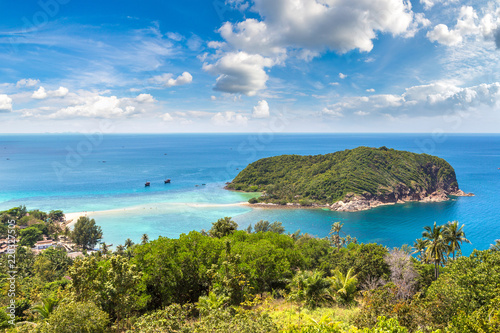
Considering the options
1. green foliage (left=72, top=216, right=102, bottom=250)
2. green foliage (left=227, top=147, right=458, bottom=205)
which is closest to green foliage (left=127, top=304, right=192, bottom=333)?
green foliage (left=72, top=216, right=102, bottom=250)

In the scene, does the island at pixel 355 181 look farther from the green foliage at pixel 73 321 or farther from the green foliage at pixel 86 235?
the green foliage at pixel 73 321

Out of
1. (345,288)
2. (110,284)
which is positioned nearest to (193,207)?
(345,288)

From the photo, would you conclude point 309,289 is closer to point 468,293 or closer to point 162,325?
point 468,293

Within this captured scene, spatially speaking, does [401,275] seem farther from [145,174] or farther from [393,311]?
[145,174]

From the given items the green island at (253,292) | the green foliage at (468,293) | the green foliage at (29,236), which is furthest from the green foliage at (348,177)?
the green foliage at (468,293)

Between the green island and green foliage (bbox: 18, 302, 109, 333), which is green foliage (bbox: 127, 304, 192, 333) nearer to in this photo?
the green island

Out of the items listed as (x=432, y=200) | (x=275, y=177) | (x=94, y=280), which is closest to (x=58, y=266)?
(x=94, y=280)
